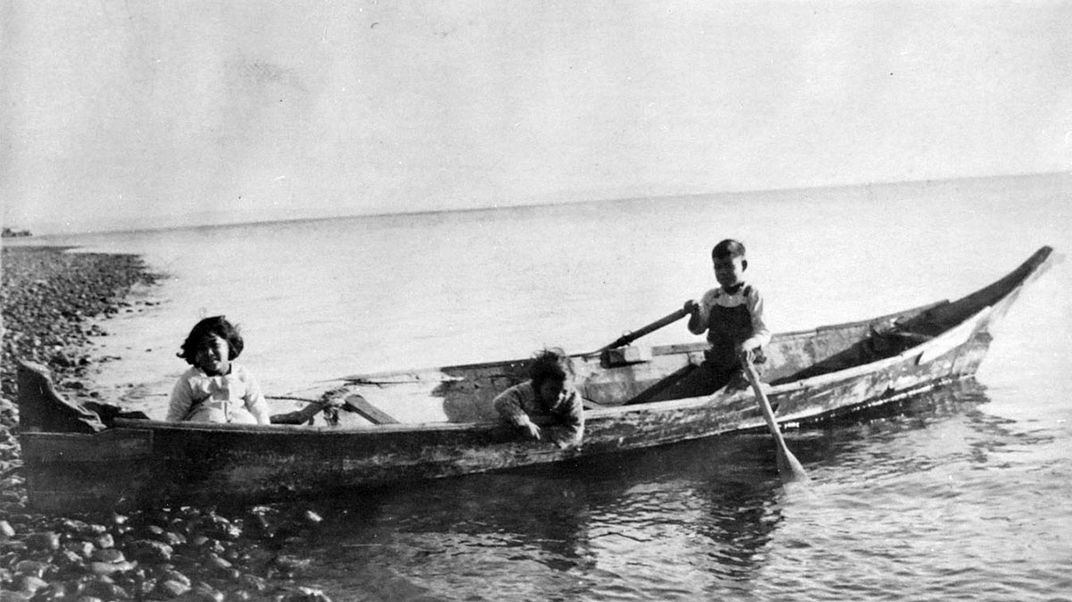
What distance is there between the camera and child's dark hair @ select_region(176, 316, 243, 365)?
5066 mm

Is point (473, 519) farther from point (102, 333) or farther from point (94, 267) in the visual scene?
point (94, 267)

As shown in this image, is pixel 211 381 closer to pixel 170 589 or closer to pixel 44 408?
pixel 44 408

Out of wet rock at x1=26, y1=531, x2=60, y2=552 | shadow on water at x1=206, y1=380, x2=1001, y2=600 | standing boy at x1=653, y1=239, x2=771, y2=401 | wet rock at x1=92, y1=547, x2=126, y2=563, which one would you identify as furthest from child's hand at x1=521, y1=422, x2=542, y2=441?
wet rock at x1=26, y1=531, x2=60, y2=552

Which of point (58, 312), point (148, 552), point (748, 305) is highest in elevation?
point (58, 312)

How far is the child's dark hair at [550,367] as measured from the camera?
556cm

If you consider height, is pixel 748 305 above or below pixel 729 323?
above

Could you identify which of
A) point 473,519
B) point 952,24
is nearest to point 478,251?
point 952,24

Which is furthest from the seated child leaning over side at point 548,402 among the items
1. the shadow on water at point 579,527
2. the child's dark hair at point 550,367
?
the shadow on water at point 579,527

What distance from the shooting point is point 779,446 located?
6.29 m

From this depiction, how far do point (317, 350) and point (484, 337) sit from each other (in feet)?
9.38

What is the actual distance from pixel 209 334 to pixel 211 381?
14.1 inches

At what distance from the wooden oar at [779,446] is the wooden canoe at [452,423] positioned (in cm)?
24

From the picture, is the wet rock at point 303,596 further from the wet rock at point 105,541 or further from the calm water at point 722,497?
the wet rock at point 105,541

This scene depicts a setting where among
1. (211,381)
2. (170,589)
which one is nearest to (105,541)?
(170,589)
